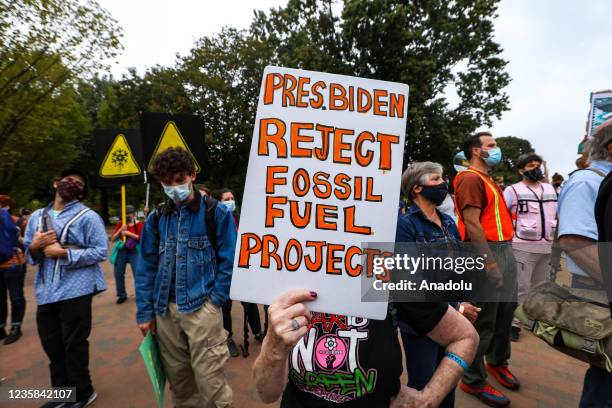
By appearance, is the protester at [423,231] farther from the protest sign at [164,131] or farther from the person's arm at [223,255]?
the protest sign at [164,131]

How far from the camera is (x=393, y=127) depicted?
1025 millimetres

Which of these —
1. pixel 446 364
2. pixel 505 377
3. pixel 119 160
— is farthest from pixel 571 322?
pixel 119 160

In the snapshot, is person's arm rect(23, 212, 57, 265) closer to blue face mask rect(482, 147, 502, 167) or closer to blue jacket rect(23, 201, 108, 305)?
blue jacket rect(23, 201, 108, 305)

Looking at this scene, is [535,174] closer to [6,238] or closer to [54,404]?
[54,404]

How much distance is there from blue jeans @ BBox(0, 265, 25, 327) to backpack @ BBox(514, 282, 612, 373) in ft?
18.1

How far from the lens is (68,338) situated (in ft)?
8.00

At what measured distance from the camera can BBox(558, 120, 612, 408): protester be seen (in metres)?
1.58

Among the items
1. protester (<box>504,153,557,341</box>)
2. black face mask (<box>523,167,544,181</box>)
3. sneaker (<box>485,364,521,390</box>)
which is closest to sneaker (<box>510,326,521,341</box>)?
protester (<box>504,153,557,341</box>)

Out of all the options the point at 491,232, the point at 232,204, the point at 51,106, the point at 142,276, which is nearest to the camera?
the point at 142,276

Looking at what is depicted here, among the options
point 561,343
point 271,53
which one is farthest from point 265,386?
point 271,53

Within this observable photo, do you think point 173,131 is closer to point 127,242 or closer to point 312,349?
point 312,349

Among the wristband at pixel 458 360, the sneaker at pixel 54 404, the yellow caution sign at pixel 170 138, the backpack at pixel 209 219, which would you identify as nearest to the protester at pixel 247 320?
the yellow caution sign at pixel 170 138

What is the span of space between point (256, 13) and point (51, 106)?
12025 millimetres

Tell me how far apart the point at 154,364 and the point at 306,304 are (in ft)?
5.55
